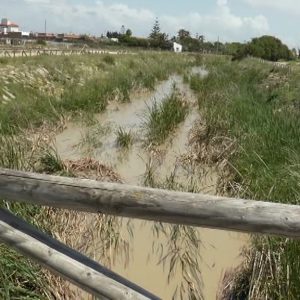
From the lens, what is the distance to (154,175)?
7363 millimetres

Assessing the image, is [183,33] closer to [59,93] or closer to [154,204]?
[59,93]

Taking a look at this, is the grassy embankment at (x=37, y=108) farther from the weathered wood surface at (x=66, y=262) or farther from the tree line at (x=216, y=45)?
the tree line at (x=216, y=45)

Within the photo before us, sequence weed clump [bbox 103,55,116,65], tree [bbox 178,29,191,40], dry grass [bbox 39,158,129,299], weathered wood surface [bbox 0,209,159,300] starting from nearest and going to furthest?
weathered wood surface [bbox 0,209,159,300]
dry grass [bbox 39,158,129,299]
weed clump [bbox 103,55,116,65]
tree [bbox 178,29,191,40]

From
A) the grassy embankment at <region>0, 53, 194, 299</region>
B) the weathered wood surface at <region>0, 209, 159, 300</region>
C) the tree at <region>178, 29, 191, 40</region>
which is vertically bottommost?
the grassy embankment at <region>0, 53, 194, 299</region>

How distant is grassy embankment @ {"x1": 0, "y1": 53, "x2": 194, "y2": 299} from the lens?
3691mm

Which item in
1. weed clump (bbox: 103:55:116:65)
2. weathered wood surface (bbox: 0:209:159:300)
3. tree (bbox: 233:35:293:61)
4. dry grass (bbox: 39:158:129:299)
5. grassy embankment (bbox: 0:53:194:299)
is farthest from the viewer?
tree (bbox: 233:35:293:61)

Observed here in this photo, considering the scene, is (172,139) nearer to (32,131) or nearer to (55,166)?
(32,131)

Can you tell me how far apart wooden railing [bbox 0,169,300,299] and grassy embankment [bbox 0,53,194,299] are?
0.87 m

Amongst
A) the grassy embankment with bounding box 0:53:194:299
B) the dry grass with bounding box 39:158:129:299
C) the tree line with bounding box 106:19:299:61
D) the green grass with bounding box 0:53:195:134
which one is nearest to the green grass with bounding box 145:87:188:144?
the grassy embankment with bounding box 0:53:194:299

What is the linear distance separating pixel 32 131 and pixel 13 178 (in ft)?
22.7

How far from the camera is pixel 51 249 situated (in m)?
2.65

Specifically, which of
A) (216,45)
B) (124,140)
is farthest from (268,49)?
(124,140)

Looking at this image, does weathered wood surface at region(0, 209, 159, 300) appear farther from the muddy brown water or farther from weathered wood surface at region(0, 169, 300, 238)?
the muddy brown water

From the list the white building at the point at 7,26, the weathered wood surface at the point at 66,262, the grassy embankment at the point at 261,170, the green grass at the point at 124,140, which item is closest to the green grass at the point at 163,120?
the green grass at the point at 124,140
